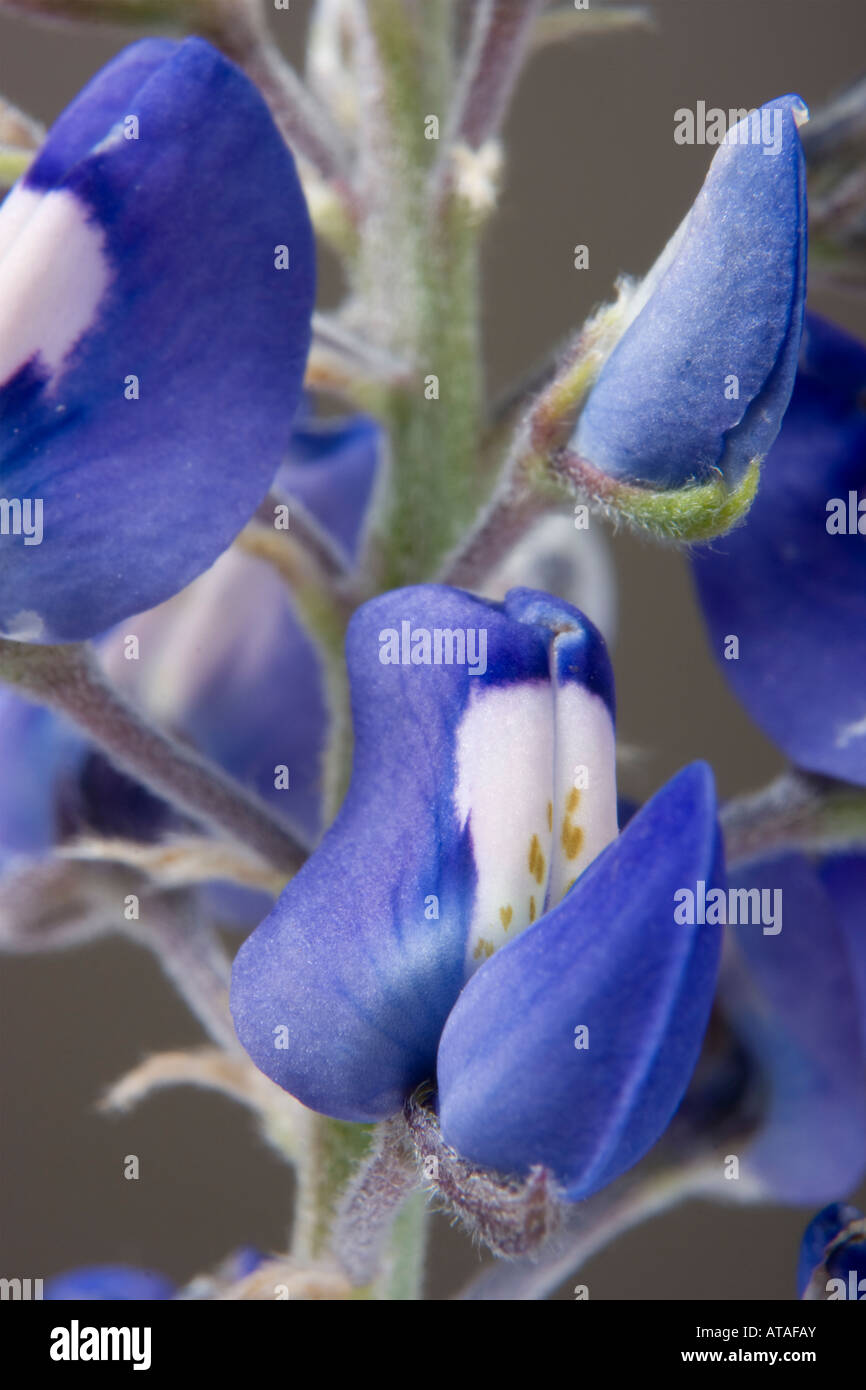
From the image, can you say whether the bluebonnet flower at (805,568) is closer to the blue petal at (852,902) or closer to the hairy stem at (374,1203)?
the blue petal at (852,902)

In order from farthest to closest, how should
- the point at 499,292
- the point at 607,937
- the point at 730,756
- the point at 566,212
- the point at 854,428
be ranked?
the point at 730,756 < the point at 499,292 < the point at 566,212 < the point at 854,428 < the point at 607,937

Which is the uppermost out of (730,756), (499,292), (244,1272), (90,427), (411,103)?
(499,292)

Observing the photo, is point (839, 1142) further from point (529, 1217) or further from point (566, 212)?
point (566, 212)

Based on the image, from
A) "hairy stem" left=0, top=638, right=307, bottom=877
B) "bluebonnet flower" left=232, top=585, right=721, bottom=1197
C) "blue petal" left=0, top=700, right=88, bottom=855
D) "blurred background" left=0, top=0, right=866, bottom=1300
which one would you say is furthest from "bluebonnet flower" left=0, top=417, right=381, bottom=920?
"blurred background" left=0, top=0, right=866, bottom=1300

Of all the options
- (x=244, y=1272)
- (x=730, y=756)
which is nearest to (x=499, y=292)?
(x=730, y=756)

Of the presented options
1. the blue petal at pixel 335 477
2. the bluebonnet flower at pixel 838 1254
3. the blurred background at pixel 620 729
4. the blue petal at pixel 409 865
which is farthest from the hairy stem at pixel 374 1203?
the blurred background at pixel 620 729

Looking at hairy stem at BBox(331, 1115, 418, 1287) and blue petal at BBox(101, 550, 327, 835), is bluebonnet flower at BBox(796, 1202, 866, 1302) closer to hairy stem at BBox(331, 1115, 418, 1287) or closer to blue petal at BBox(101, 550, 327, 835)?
hairy stem at BBox(331, 1115, 418, 1287)

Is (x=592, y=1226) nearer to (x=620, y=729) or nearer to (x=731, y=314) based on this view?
(x=731, y=314)
